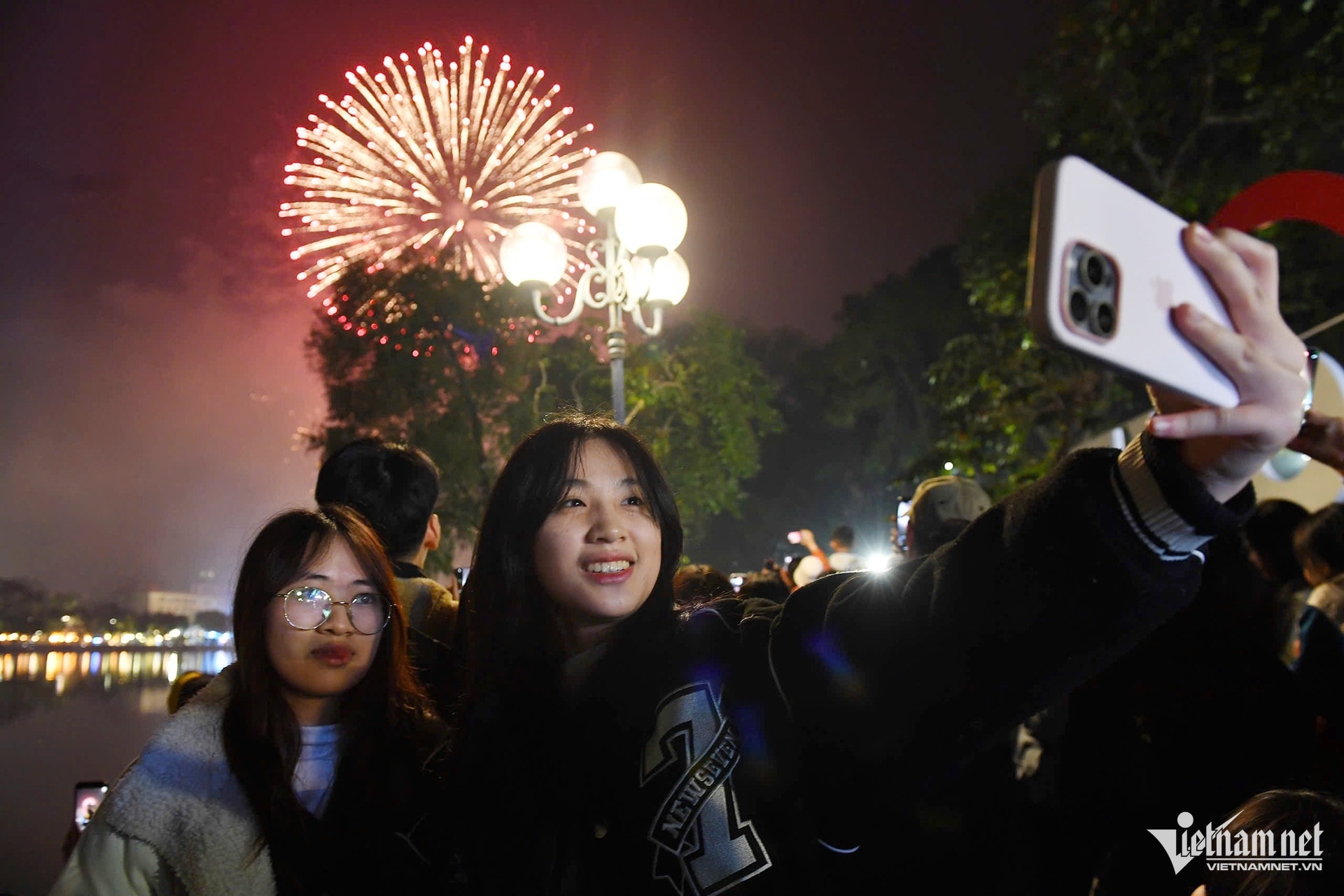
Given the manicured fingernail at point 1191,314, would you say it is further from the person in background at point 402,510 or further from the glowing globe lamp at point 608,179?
the glowing globe lamp at point 608,179

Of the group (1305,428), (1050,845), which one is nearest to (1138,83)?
(1050,845)

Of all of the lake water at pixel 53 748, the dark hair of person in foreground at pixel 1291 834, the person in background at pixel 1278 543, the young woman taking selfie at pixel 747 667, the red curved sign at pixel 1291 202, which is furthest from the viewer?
the lake water at pixel 53 748

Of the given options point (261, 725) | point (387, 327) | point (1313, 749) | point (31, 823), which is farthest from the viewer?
point (387, 327)

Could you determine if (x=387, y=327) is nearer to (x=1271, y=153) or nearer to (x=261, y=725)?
(x=1271, y=153)

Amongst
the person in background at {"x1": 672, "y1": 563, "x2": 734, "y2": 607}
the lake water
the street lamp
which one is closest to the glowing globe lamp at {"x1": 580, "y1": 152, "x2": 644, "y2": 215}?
the street lamp

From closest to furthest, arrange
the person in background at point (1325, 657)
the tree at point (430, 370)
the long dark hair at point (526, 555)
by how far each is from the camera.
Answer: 1. the long dark hair at point (526, 555)
2. the person in background at point (1325, 657)
3. the tree at point (430, 370)

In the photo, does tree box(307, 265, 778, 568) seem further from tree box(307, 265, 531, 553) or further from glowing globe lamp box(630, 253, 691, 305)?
glowing globe lamp box(630, 253, 691, 305)

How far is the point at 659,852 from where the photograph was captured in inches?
53.3

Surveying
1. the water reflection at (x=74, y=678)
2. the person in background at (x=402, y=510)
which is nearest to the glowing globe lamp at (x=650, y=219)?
the person in background at (x=402, y=510)

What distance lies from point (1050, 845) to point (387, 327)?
21689 millimetres

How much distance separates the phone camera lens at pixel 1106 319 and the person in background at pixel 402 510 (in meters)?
2.30

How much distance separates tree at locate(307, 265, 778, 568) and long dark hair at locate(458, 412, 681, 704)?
Result: 19.6 m

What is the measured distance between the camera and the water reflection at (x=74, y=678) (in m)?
34.4

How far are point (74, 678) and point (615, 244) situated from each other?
60710 mm
